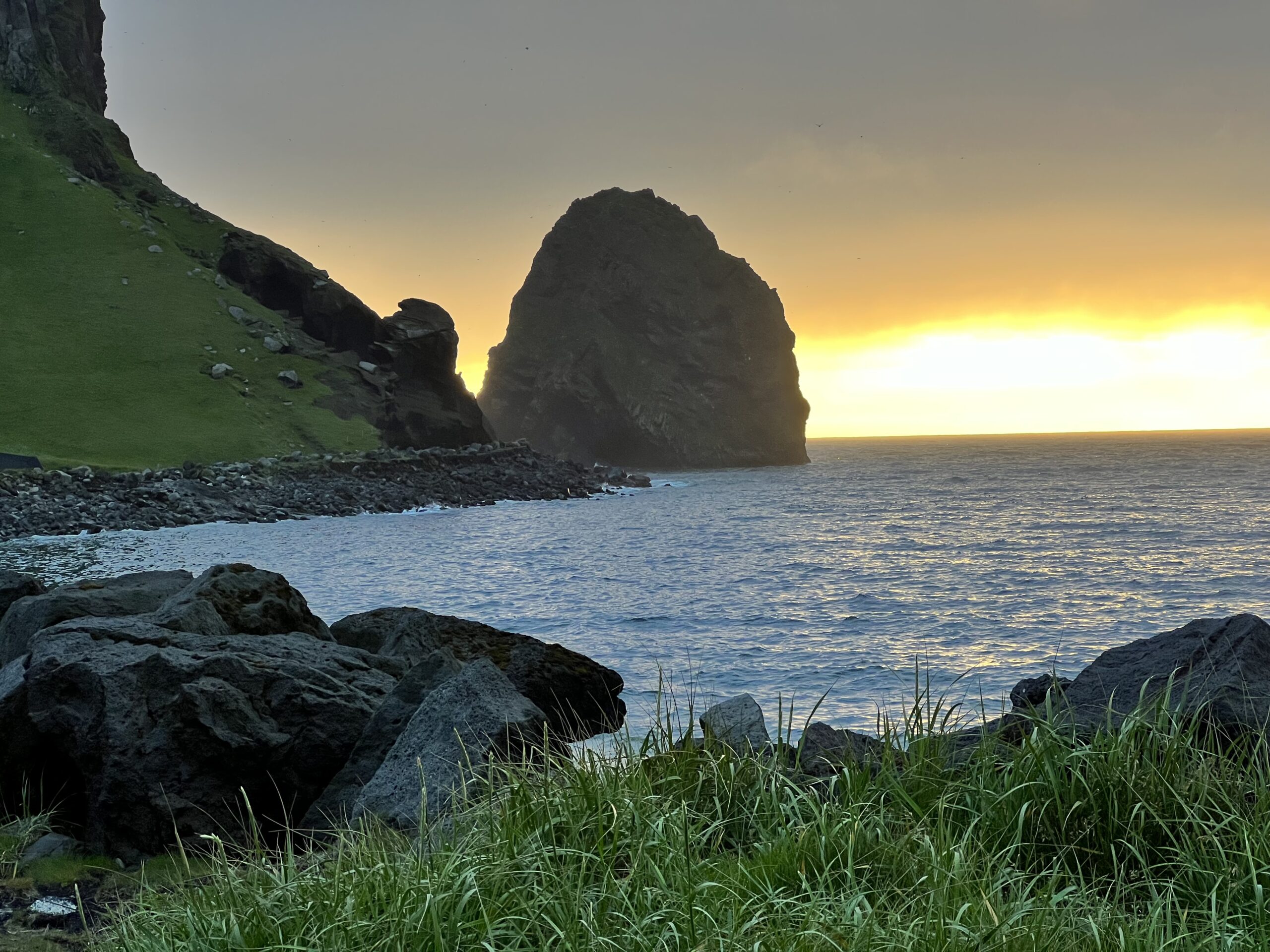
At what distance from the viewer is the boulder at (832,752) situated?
581cm

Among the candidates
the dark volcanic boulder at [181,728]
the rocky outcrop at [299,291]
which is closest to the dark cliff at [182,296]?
the rocky outcrop at [299,291]

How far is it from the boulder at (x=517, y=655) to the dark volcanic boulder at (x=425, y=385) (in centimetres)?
7245

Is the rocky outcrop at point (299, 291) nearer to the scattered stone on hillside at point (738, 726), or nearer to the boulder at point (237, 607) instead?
the boulder at point (237, 607)

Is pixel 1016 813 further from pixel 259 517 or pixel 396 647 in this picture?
pixel 259 517

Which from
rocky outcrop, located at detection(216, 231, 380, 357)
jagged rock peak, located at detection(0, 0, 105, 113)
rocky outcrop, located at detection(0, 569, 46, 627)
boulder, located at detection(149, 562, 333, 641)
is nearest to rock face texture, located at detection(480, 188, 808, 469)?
rocky outcrop, located at detection(216, 231, 380, 357)

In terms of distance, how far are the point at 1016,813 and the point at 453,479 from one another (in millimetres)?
69561

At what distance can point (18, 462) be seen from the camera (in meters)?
53.3

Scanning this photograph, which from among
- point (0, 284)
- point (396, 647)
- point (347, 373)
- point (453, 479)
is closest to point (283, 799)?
point (396, 647)

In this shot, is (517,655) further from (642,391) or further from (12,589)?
(642,391)

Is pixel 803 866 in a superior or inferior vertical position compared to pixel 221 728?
superior

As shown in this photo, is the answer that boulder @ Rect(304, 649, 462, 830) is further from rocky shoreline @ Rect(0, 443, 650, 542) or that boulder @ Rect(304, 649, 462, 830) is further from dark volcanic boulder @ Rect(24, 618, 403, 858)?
rocky shoreline @ Rect(0, 443, 650, 542)

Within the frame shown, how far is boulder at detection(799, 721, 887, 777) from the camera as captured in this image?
5.81m

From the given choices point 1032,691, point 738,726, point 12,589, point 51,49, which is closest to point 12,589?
point 12,589

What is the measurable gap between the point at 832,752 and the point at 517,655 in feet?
16.1
